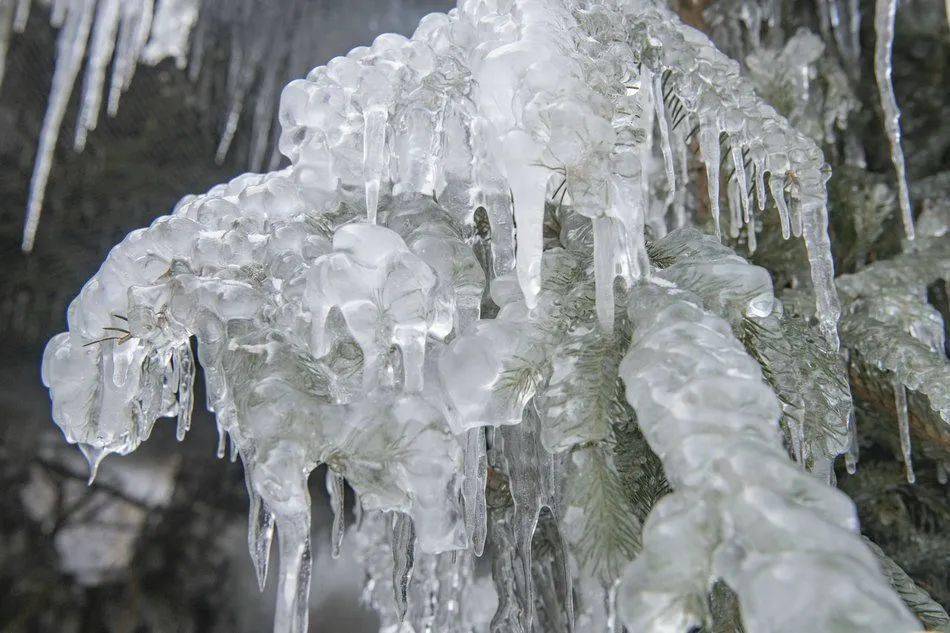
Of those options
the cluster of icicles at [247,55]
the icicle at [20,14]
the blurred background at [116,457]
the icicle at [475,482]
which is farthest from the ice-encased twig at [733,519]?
the blurred background at [116,457]

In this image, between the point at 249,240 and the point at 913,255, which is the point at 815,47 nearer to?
the point at 913,255

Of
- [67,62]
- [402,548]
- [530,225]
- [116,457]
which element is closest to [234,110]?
[67,62]

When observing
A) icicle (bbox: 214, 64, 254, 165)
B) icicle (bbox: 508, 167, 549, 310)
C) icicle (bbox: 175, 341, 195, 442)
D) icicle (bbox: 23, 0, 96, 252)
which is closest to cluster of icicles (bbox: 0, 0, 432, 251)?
icicle (bbox: 214, 64, 254, 165)

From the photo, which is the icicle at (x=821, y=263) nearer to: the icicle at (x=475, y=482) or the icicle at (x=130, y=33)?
the icicle at (x=475, y=482)

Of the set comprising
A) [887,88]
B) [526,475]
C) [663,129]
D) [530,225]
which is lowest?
[526,475]

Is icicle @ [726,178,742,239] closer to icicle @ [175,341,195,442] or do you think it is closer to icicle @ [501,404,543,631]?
icicle @ [501,404,543,631]

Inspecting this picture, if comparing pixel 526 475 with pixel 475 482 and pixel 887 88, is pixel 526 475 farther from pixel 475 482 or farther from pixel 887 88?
pixel 887 88
